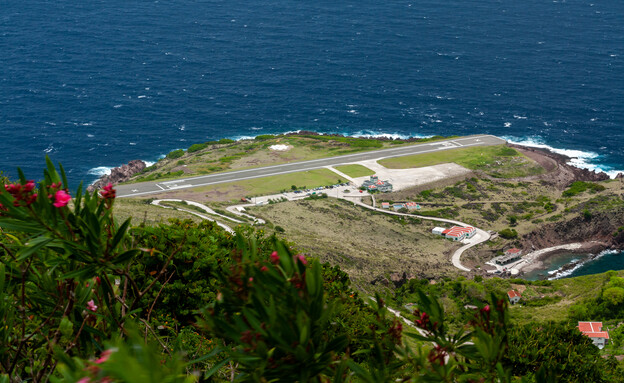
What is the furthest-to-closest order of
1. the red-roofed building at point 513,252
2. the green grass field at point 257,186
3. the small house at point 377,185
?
the small house at point 377,185 → the green grass field at point 257,186 → the red-roofed building at point 513,252

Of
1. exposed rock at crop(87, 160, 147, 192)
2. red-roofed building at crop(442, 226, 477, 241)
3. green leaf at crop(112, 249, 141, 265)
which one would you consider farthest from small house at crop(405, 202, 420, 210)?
green leaf at crop(112, 249, 141, 265)

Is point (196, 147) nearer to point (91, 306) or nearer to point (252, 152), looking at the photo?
point (252, 152)

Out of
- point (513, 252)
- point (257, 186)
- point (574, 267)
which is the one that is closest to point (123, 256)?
point (513, 252)

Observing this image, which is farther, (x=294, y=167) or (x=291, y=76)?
(x=291, y=76)

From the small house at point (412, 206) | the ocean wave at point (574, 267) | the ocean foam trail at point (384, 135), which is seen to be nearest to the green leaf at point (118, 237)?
the ocean wave at point (574, 267)

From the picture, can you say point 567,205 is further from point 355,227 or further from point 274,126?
point 274,126

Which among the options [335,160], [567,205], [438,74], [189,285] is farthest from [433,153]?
[189,285]

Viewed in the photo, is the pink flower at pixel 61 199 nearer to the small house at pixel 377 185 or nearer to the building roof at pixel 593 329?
the building roof at pixel 593 329
